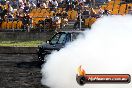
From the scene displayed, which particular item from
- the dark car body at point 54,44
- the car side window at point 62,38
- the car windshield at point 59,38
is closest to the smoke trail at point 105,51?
the dark car body at point 54,44

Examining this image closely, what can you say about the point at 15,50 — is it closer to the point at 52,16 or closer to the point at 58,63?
the point at 52,16

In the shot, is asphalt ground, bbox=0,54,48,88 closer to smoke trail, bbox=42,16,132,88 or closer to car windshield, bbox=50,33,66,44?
car windshield, bbox=50,33,66,44

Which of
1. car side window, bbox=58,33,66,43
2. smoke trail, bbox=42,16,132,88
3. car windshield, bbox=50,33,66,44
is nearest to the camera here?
smoke trail, bbox=42,16,132,88

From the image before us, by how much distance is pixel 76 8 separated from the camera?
29484 mm

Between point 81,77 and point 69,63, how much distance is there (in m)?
2.93

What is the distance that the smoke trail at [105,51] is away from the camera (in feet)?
31.7

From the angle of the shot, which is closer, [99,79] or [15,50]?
[99,79]

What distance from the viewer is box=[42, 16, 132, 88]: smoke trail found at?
381 inches

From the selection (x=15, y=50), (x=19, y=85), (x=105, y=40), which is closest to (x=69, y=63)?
(x=105, y=40)

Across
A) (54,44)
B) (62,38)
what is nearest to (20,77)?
(54,44)

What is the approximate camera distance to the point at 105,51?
9.77 metres

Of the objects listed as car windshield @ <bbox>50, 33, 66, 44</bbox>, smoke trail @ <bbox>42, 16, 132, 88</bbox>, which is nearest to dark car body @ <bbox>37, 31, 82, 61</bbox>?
car windshield @ <bbox>50, 33, 66, 44</bbox>

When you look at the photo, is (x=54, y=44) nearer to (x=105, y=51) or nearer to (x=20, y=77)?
(x=20, y=77)

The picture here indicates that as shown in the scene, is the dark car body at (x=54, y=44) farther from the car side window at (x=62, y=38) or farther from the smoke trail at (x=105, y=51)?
the smoke trail at (x=105, y=51)
